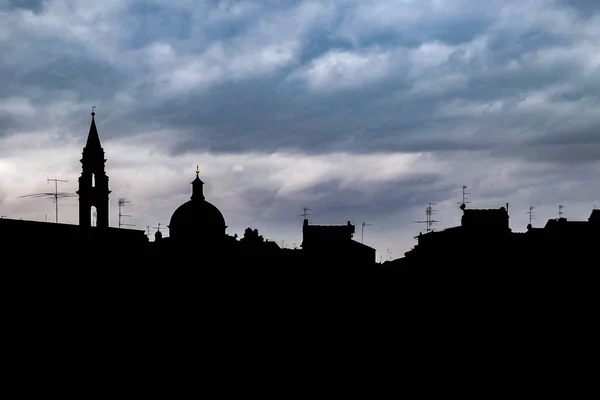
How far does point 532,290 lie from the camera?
38.1 m

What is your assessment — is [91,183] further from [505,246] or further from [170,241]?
[505,246]

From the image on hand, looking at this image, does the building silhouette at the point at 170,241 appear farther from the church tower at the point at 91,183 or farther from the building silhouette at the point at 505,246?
the building silhouette at the point at 505,246

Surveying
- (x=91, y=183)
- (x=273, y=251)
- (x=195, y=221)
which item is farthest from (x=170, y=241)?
(x=91, y=183)

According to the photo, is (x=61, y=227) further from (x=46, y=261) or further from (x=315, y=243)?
(x=315, y=243)

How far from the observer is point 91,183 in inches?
1996

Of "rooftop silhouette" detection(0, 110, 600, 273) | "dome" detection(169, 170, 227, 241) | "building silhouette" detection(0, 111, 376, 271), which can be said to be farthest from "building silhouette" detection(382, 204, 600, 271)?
"dome" detection(169, 170, 227, 241)

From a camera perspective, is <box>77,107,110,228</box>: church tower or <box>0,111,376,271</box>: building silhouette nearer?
<box>0,111,376,271</box>: building silhouette

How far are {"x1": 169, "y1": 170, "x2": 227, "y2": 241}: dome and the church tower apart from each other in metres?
12.0

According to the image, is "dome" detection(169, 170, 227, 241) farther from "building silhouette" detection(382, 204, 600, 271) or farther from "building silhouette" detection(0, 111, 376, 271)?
"building silhouette" detection(382, 204, 600, 271)

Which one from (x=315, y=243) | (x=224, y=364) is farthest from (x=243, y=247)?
(x=224, y=364)

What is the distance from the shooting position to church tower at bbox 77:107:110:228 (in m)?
50.4

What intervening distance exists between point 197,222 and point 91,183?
13.6m

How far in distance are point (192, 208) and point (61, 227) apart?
1603 centimetres

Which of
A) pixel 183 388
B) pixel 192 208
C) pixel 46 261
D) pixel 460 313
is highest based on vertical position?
pixel 192 208
